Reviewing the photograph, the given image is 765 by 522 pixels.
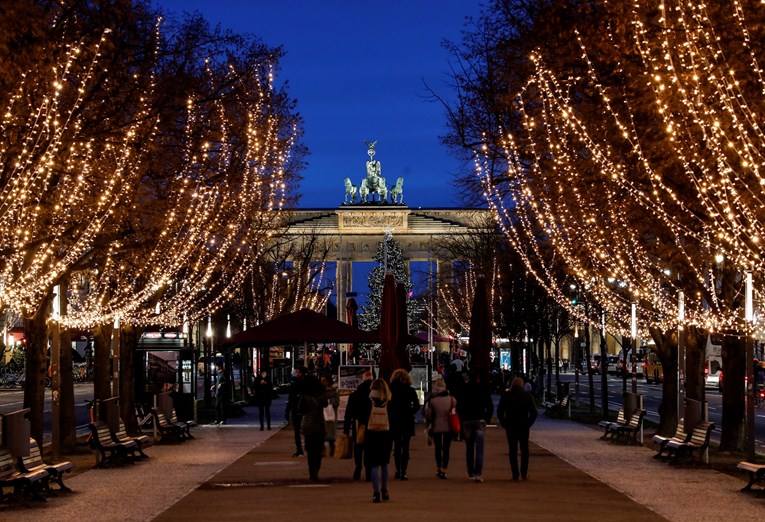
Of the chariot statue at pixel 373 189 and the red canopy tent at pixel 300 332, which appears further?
the chariot statue at pixel 373 189

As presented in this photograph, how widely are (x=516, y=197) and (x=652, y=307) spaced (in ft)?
14.1

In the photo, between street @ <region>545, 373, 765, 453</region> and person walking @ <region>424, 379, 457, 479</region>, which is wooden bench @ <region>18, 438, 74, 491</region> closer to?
person walking @ <region>424, 379, 457, 479</region>

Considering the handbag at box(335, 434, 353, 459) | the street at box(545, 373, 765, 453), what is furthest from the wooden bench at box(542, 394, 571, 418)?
the handbag at box(335, 434, 353, 459)

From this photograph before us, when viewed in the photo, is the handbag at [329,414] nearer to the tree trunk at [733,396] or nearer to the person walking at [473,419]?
the person walking at [473,419]

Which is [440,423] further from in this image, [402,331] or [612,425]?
[402,331]

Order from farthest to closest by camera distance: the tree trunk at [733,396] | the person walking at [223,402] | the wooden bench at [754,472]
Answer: the person walking at [223,402], the tree trunk at [733,396], the wooden bench at [754,472]

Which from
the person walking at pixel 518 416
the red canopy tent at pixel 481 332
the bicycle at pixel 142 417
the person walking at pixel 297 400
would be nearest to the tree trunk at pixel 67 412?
the bicycle at pixel 142 417

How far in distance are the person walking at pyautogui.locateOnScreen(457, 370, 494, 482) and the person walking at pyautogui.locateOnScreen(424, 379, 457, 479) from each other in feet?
0.79

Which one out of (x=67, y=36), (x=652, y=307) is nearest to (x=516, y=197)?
(x=652, y=307)

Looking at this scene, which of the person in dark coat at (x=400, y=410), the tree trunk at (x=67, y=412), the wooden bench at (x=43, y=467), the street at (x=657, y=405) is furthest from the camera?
the street at (x=657, y=405)

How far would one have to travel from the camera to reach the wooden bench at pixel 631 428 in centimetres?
3075

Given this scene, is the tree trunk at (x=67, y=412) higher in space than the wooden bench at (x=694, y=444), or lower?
higher

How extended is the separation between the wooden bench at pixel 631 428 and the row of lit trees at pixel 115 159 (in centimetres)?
992

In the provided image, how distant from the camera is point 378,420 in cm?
1906
